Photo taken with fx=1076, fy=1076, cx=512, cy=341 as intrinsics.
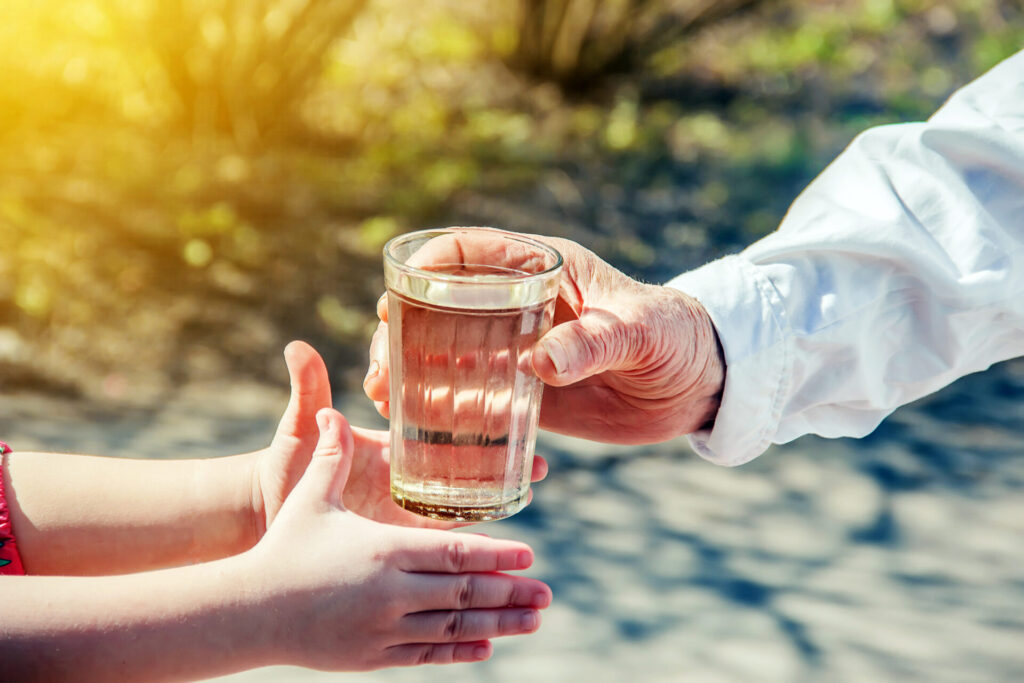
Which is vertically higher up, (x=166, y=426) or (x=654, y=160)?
(x=654, y=160)

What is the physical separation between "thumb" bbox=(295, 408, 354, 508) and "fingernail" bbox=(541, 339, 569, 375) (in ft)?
1.15

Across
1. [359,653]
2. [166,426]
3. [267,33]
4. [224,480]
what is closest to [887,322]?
[359,653]

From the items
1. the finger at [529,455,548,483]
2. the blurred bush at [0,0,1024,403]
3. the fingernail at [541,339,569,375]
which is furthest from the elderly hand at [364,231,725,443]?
the blurred bush at [0,0,1024,403]

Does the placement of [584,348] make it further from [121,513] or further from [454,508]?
[121,513]

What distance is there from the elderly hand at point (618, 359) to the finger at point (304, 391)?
0.08 metres

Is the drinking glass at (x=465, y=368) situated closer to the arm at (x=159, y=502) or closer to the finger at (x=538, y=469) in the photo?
the finger at (x=538, y=469)

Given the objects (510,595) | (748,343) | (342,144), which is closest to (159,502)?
(510,595)

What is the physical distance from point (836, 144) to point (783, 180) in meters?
0.45

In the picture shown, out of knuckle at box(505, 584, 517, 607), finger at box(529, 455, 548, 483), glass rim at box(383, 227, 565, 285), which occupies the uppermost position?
glass rim at box(383, 227, 565, 285)

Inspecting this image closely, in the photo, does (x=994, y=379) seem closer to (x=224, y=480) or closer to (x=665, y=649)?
(x=665, y=649)

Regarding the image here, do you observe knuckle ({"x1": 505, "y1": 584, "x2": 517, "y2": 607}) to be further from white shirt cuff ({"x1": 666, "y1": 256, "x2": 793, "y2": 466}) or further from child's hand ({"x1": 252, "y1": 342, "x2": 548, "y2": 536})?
white shirt cuff ({"x1": 666, "y1": 256, "x2": 793, "y2": 466})

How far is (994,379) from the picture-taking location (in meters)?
4.23

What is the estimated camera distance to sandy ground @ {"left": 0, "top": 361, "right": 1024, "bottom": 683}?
2.69 meters

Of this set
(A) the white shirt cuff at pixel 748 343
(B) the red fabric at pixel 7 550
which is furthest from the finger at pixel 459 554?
(B) the red fabric at pixel 7 550
